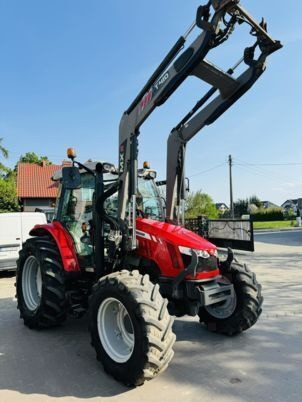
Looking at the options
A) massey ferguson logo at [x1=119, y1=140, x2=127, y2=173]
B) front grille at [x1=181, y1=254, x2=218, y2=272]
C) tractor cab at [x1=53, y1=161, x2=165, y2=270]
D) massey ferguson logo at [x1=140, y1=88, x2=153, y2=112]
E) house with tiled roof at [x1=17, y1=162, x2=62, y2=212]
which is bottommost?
front grille at [x1=181, y1=254, x2=218, y2=272]

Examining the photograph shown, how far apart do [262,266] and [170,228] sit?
300 inches

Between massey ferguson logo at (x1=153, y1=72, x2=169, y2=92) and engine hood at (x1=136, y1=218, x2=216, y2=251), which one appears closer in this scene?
massey ferguson logo at (x1=153, y1=72, x2=169, y2=92)

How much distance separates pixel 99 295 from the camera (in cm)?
383

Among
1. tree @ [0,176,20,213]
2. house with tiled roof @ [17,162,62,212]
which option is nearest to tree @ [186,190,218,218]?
house with tiled roof @ [17,162,62,212]

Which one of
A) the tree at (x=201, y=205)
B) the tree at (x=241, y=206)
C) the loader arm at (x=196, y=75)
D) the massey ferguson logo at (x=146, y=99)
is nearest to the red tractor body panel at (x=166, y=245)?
the loader arm at (x=196, y=75)

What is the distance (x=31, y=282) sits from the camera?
18.6 feet

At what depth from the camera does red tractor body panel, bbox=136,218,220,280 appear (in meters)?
4.14

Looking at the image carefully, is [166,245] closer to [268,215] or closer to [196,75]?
[196,75]

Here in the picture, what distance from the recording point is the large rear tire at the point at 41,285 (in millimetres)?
4801

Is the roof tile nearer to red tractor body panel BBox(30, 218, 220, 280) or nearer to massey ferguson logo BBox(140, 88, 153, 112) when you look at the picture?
red tractor body panel BBox(30, 218, 220, 280)

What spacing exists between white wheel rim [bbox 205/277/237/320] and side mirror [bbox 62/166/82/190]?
2.13 meters

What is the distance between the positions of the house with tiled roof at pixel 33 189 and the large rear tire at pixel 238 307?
28751 millimetres

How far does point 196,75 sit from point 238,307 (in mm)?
2793

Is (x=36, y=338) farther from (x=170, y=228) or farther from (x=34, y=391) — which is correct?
(x=170, y=228)
